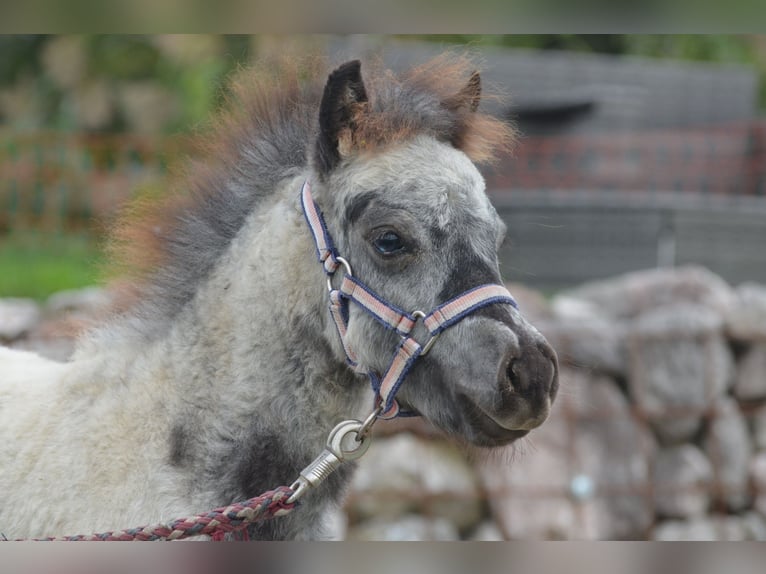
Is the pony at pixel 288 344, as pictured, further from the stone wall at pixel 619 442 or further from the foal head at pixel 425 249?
the stone wall at pixel 619 442

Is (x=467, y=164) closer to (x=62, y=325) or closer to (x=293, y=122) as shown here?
(x=293, y=122)

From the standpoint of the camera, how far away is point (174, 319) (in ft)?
8.93

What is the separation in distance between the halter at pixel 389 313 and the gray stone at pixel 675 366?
17.0 ft

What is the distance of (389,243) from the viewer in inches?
98.3

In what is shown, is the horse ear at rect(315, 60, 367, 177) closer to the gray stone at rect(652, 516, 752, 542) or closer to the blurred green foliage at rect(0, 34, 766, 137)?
the gray stone at rect(652, 516, 752, 542)

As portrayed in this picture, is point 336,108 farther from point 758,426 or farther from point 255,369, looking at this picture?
point 758,426

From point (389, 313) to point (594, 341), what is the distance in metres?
5.09

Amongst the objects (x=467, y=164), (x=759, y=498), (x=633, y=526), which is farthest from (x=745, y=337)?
(x=467, y=164)

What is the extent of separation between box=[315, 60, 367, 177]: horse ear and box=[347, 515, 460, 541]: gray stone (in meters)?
4.55

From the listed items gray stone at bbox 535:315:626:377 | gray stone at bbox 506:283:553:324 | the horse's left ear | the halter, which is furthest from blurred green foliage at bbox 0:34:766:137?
the halter

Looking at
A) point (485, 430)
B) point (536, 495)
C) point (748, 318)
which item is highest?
point (485, 430)

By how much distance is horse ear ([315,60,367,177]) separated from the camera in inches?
98.2

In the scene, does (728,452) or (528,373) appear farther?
(728,452)

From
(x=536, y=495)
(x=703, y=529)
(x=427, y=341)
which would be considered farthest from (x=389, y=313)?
(x=703, y=529)
